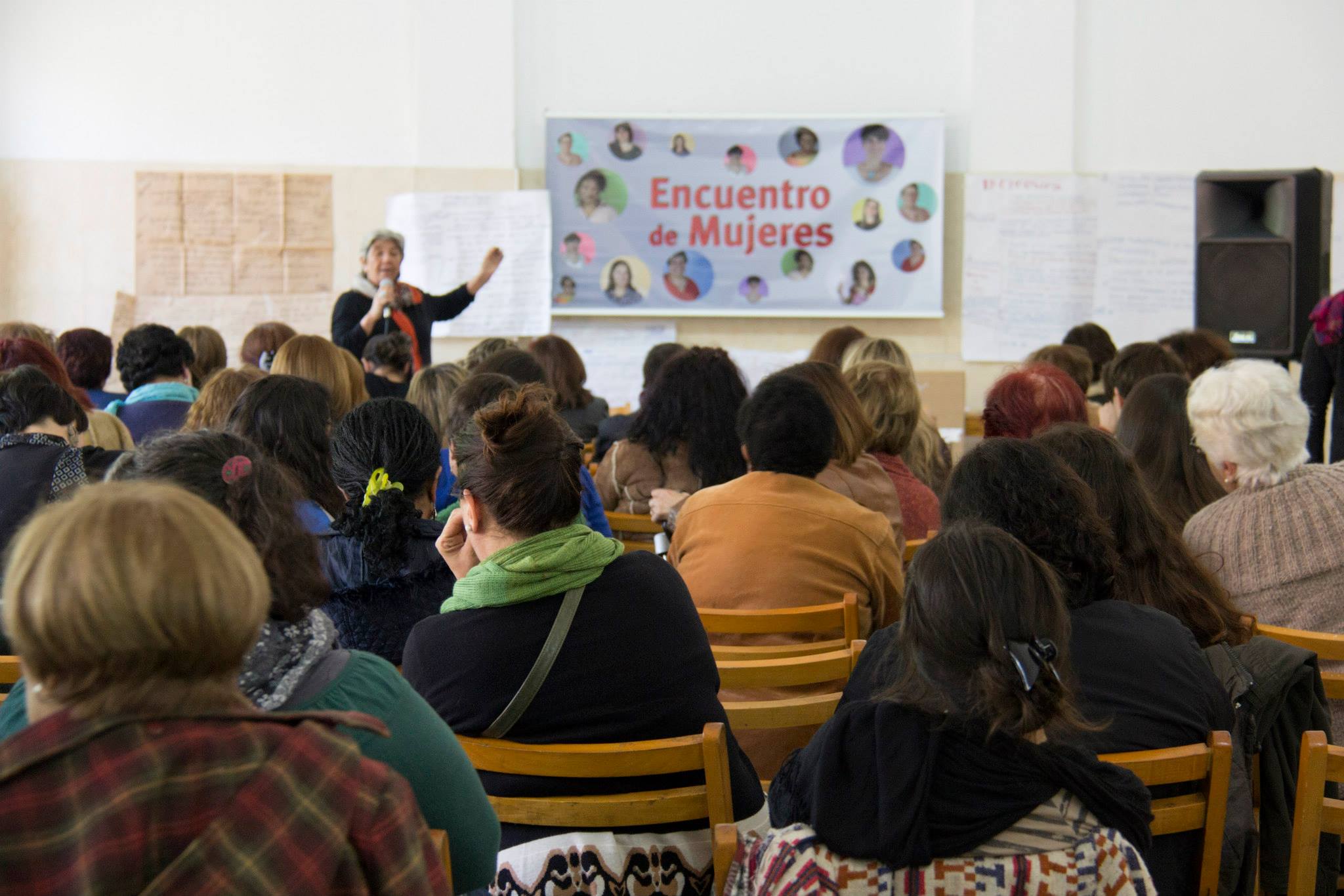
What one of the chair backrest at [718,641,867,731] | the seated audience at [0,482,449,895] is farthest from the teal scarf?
the seated audience at [0,482,449,895]

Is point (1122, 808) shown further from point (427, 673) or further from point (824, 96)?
point (824, 96)

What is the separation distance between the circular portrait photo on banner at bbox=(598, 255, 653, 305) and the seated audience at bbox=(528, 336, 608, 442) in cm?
262

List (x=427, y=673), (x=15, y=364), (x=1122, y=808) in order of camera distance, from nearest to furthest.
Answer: (x=1122, y=808)
(x=427, y=673)
(x=15, y=364)

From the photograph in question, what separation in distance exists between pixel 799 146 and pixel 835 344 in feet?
8.26

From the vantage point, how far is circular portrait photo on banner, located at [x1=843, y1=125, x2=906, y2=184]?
23.0 ft

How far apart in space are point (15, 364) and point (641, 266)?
4.04 m

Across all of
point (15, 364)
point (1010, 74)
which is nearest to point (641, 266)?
point (1010, 74)

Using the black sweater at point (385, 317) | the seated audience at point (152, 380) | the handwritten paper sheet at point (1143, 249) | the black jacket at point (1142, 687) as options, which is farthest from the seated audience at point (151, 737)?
the handwritten paper sheet at point (1143, 249)

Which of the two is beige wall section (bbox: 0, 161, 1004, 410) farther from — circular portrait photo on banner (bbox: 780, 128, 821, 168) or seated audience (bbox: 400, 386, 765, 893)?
seated audience (bbox: 400, 386, 765, 893)

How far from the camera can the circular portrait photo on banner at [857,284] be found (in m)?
7.13

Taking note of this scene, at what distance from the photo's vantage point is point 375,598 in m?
2.18

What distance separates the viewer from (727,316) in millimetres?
7262

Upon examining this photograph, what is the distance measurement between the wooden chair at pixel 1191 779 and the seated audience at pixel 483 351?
2829mm

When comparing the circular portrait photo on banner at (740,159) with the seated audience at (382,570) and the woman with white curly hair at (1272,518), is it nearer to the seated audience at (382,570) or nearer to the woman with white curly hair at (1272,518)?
the woman with white curly hair at (1272,518)
